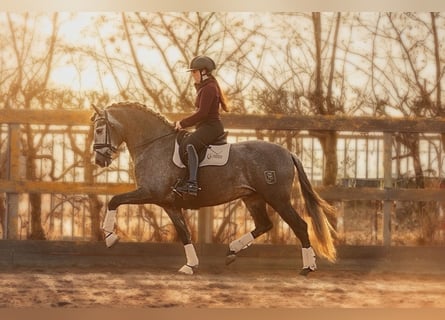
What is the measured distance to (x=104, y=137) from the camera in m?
5.27

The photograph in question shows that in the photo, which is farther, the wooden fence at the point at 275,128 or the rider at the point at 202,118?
the wooden fence at the point at 275,128

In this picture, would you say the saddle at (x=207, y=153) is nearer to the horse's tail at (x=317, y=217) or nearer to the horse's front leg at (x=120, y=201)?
the horse's front leg at (x=120, y=201)

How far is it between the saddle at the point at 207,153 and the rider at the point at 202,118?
0.12 ft

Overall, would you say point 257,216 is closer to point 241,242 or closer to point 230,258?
point 241,242

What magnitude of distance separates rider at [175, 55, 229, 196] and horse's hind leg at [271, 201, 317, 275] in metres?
0.56

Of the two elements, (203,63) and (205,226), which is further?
(205,226)

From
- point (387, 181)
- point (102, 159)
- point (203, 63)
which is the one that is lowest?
point (387, 181)

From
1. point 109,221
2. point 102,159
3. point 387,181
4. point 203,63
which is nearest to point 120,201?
point 109,221

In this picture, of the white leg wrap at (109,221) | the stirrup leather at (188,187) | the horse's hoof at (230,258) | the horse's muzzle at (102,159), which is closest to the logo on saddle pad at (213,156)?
the stirrup leather at (188,187)

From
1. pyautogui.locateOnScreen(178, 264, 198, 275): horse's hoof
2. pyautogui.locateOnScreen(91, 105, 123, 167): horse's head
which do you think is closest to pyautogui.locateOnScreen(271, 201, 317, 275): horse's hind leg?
pyautogui.locateOnScreen(178, 264, 198, 275): horse's hoof

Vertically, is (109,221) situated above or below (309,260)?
above

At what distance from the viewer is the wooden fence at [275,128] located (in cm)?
561

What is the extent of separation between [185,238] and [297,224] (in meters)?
0.73

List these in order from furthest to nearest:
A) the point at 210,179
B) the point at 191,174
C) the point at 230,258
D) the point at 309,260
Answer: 1. the point at 230,258
2. the point at 309,260
3. the point at 210,179
4. the point at 191,174
